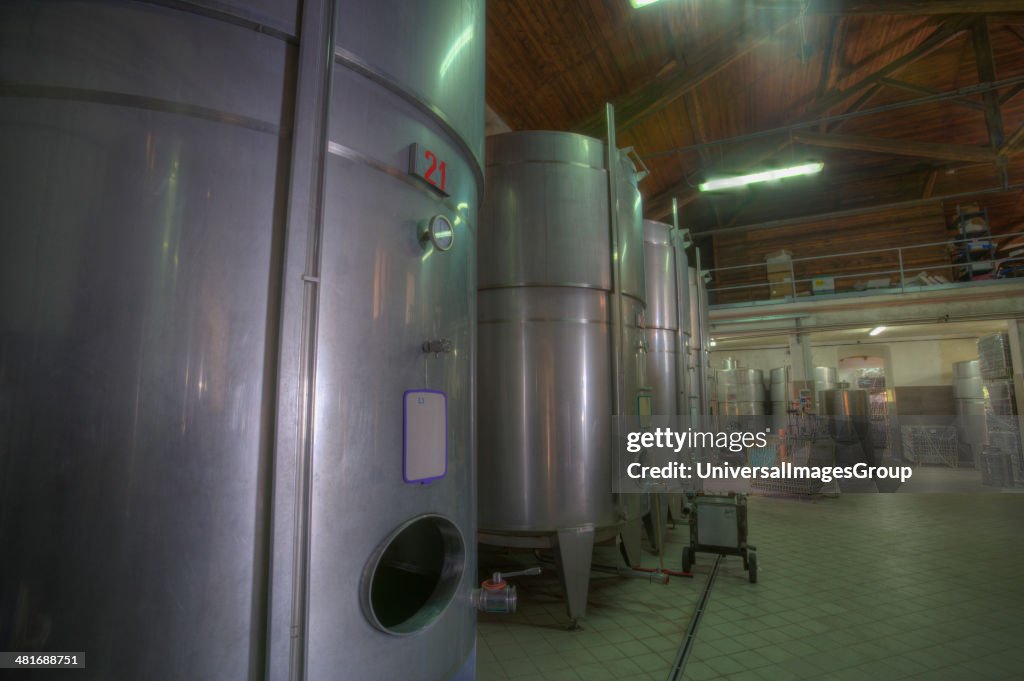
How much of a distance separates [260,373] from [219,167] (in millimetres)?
576

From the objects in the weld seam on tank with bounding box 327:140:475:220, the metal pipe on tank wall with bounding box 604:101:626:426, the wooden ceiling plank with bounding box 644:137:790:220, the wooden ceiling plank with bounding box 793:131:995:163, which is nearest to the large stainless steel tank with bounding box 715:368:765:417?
the wooden ceiling plank with bounding box 644:137:790:220

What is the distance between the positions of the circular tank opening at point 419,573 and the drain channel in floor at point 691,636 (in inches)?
83.6

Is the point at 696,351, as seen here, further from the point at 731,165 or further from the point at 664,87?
the point at 731,165


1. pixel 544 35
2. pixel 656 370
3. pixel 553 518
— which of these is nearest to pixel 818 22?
pixel 544 35

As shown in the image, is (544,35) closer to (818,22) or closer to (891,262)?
(818,22)

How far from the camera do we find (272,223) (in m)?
1.49

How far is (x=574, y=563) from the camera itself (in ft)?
14.0

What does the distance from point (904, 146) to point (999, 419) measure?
678 cm

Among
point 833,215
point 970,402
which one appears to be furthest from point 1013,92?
point 970,402

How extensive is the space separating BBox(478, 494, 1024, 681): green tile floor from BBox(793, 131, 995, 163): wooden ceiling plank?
9.41 m

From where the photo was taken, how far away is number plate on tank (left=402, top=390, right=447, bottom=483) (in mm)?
1772

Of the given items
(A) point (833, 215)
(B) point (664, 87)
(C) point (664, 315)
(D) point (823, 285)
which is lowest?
(C) point (664, 315)

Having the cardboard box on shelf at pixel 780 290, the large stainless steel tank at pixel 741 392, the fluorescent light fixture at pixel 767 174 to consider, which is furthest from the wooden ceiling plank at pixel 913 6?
the large stainless steel tank at pixel 741 392

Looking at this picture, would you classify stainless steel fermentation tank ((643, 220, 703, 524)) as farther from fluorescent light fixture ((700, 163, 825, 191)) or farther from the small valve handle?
the small valve handle
